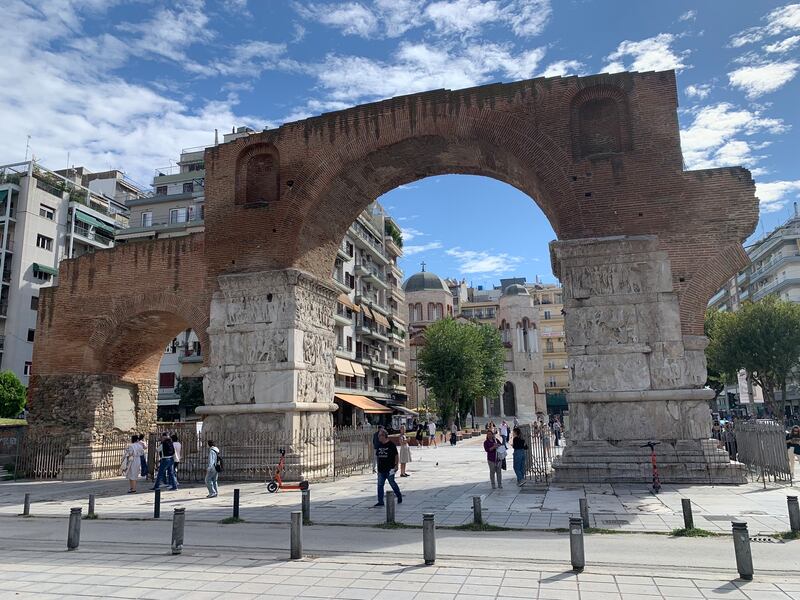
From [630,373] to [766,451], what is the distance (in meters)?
3.31

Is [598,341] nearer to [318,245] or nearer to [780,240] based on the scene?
[318,245]

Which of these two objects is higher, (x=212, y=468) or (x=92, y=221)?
(x=92, y=221)

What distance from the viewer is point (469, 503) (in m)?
10.4

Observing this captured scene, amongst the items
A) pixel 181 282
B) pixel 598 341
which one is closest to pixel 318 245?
pixel 181 282

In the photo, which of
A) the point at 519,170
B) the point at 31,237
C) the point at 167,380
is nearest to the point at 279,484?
the point at 519,170

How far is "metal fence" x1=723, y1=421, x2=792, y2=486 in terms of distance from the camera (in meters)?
11.8

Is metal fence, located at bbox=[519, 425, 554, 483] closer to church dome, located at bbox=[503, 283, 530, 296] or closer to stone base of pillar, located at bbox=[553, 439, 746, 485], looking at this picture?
stone base of pillar, located at bbox=[553, 439, 746, 485]

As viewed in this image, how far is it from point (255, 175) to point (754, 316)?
26.9 meters

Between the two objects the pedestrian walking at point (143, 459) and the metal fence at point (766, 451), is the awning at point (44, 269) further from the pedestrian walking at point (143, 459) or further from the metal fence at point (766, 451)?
the metal fence at point (766, 451)

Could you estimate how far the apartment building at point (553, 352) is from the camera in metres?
67.9

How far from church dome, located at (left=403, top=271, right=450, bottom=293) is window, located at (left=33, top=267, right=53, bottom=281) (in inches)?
1506

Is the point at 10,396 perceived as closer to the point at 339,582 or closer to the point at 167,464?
the point at 167,464

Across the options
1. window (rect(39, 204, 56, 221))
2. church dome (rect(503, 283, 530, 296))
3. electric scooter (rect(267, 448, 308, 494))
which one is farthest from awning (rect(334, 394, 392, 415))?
church dome (rect(503, 283, 530, 296))

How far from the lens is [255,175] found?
1631cm
